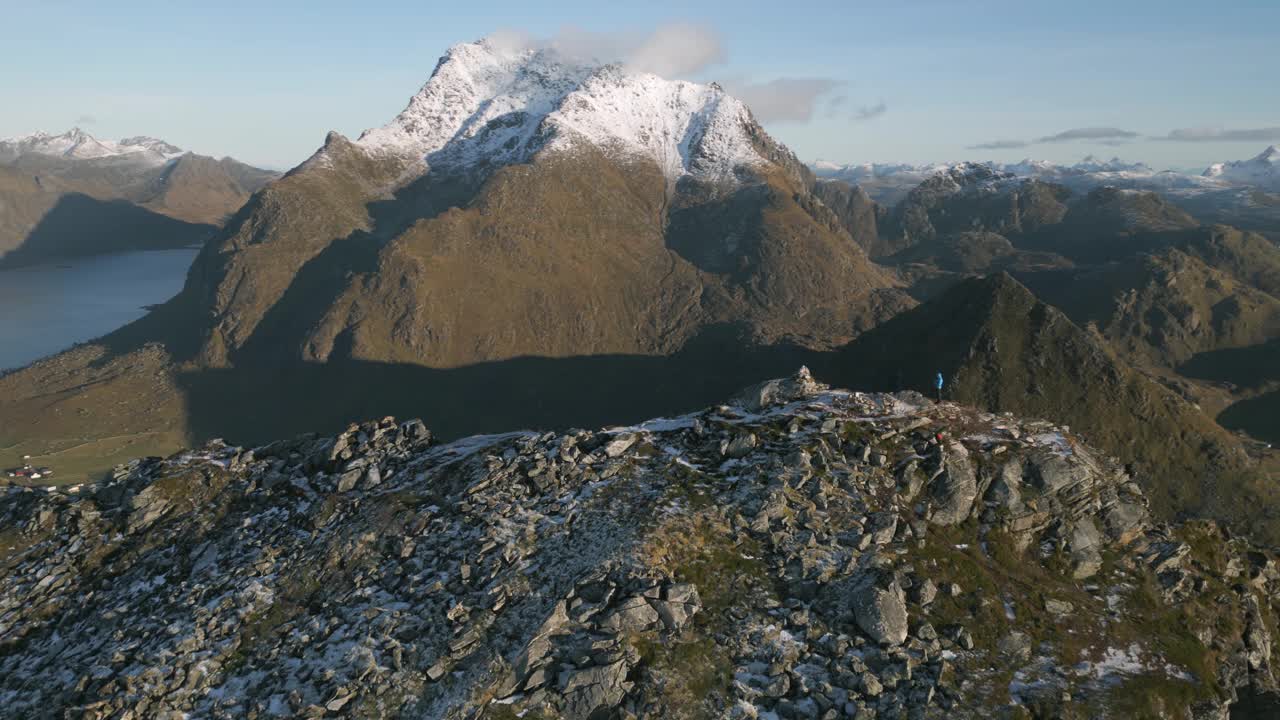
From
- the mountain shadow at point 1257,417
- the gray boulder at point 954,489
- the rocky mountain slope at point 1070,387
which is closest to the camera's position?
the gray boulder at point 954,489

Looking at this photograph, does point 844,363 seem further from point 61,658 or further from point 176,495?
point 61,658

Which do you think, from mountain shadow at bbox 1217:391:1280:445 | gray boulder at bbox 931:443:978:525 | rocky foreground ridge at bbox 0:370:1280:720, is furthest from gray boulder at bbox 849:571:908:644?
mountain shadow at bbox 1217:391:1280:445

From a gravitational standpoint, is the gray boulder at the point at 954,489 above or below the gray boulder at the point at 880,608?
above

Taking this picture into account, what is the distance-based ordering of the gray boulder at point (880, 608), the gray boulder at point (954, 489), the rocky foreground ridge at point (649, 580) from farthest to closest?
the gray boulder at point (954, 489), the gray boulder at point (880, 608), the rocky foreground ridge at point (649, 580)

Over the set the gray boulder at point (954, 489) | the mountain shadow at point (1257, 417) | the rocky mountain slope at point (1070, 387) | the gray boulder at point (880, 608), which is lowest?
the mountain shadow at point (1257, 417)

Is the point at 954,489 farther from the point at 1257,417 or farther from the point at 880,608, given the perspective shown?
the point at 1257,417

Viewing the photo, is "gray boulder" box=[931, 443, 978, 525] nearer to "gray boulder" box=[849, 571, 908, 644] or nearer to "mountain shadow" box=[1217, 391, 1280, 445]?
"gray boulder" box=[849, 571, 908, 644]

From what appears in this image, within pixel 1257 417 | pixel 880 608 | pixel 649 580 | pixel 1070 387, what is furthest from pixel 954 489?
pixel 1257 417

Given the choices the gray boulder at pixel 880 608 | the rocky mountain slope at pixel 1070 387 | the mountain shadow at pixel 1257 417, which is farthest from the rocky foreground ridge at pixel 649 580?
the mountain shadow at pixel 1257 417

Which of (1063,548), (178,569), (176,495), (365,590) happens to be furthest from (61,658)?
(1063,548)

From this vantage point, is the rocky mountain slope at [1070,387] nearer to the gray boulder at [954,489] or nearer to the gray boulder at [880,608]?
the gray boulder at [954,489]
